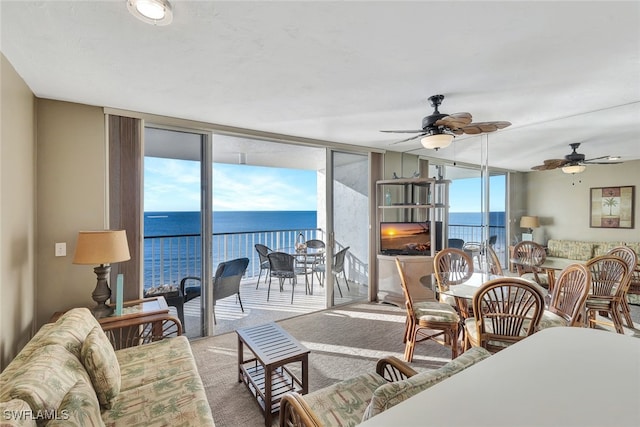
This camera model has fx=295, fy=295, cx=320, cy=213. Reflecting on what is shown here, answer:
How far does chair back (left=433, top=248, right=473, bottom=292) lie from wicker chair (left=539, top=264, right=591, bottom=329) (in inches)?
31.4

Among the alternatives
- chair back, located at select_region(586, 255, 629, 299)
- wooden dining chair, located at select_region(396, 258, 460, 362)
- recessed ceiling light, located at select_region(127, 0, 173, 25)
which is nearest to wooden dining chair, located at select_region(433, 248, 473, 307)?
wooden dining chair, located at select_region(396, 258, 460, 362)

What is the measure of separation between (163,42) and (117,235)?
1574mm

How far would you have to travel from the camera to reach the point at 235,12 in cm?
147

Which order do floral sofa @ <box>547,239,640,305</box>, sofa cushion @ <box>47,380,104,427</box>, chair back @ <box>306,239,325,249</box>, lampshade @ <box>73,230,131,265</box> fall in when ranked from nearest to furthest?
sofa cushion @ <box>47,380,104,427</box> < lampshade @ <box>73,230,131,265</box> < floral sofa @ <box>547,239,640,305</box> < chair back @ <box>306,239,325,249</box>

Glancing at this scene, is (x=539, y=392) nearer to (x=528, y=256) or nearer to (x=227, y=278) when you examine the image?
(x=227, y=278)

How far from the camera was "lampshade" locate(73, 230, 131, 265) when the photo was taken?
7.61 ft

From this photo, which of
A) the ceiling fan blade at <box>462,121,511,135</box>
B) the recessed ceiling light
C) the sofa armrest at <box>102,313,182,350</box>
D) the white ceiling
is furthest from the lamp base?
the ceiling fan blade at <box>462,121,511,135</box>

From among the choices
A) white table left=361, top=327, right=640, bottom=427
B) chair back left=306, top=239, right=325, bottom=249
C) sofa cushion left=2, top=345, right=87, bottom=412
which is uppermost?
white table left=361, top=327, right=640, bottom=427

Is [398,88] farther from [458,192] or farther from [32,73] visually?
[458,192]

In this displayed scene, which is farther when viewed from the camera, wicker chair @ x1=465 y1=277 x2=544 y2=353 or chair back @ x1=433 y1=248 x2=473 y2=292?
chair back @ x1=433 y1=248 x2=473 y2=292

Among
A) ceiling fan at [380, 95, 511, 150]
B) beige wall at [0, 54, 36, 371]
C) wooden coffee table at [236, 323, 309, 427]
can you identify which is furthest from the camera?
ceiling fan at [380, 95, 511, 150]

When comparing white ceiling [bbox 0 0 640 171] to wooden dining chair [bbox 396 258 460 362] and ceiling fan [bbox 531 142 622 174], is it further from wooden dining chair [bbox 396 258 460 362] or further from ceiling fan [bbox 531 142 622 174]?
wooden dining chair [bbox 396 258 460 362]

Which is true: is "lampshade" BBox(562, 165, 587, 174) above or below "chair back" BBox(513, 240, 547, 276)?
above

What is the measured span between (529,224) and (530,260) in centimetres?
51
